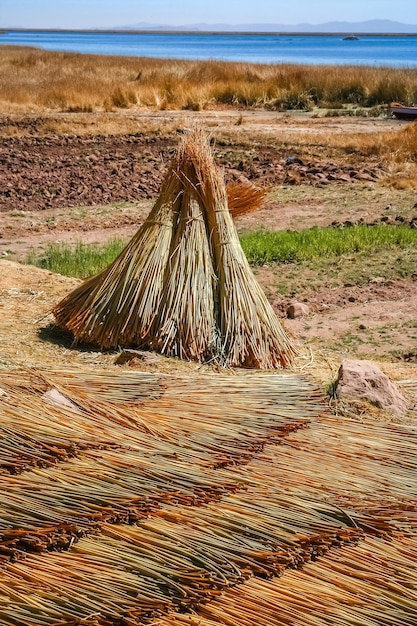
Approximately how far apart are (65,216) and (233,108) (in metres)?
14.4

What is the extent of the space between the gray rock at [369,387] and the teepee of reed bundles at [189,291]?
2.69 feet

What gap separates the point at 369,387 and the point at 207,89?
21716 mm

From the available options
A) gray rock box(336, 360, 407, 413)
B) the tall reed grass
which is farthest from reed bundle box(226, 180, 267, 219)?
the tall reed grass

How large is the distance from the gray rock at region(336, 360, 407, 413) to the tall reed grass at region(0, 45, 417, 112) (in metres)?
17.9

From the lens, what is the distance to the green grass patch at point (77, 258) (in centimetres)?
745

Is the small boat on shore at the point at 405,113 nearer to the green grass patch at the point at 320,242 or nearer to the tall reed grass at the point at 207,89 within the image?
the tall reed grass at the point at 207,89

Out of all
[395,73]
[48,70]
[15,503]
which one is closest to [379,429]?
[15,503]

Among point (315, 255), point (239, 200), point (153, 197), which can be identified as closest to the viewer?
point (239, 200)

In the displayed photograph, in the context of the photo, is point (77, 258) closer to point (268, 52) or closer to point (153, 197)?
point (153, 197)

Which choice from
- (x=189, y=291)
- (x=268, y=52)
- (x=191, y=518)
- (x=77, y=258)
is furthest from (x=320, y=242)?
(x=268, y=52)

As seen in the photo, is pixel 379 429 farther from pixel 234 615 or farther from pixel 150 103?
pixel 150 103

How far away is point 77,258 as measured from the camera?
7.78 meters

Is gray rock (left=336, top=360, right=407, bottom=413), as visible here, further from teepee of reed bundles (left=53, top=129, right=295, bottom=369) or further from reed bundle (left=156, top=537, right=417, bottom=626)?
reed bundle (left=156, top=537, right=417, bottom=626)

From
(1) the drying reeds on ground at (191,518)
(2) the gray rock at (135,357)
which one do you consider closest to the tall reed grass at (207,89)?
(2) the gray rock at (135,357)
